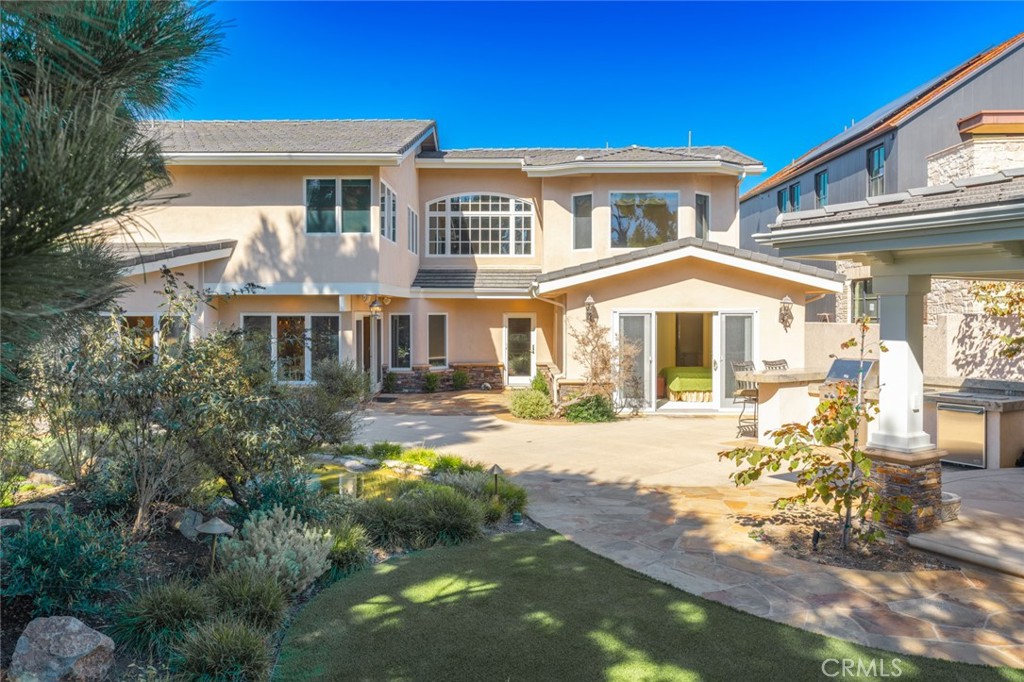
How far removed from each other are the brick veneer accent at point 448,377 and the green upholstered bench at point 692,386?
6340 mm

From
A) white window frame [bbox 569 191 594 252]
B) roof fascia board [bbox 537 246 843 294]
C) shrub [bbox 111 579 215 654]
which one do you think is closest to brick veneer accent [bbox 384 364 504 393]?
white window frame [bbox 569 191 594 252]

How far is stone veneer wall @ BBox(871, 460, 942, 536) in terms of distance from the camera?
6.23 m

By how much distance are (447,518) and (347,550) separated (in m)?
1.16

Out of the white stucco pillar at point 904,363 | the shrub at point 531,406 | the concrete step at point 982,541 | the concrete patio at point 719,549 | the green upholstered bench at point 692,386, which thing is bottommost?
the concrete patio at point 719,549

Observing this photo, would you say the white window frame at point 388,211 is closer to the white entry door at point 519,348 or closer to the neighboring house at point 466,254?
the neighboring house at point 466,254

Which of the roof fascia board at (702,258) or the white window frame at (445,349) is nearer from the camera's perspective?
the roof fascia board at (702,258)

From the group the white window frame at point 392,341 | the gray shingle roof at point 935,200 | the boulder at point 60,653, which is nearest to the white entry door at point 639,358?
the white window frame at point 392,341

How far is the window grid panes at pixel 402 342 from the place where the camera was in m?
20.1

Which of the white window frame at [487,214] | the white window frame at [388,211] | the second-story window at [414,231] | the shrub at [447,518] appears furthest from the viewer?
the white window frame at [487,214]

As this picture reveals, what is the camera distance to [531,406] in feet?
49.9

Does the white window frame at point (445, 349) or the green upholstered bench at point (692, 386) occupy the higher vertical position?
the white window frame at point (445, 349)

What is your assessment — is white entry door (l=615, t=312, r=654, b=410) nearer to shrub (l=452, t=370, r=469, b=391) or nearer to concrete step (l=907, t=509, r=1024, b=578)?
shrub (l=452, t=370, r=469, b=391)

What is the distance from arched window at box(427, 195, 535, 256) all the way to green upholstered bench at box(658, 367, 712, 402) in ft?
23.9

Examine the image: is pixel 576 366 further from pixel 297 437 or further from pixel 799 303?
pixel 297 437
